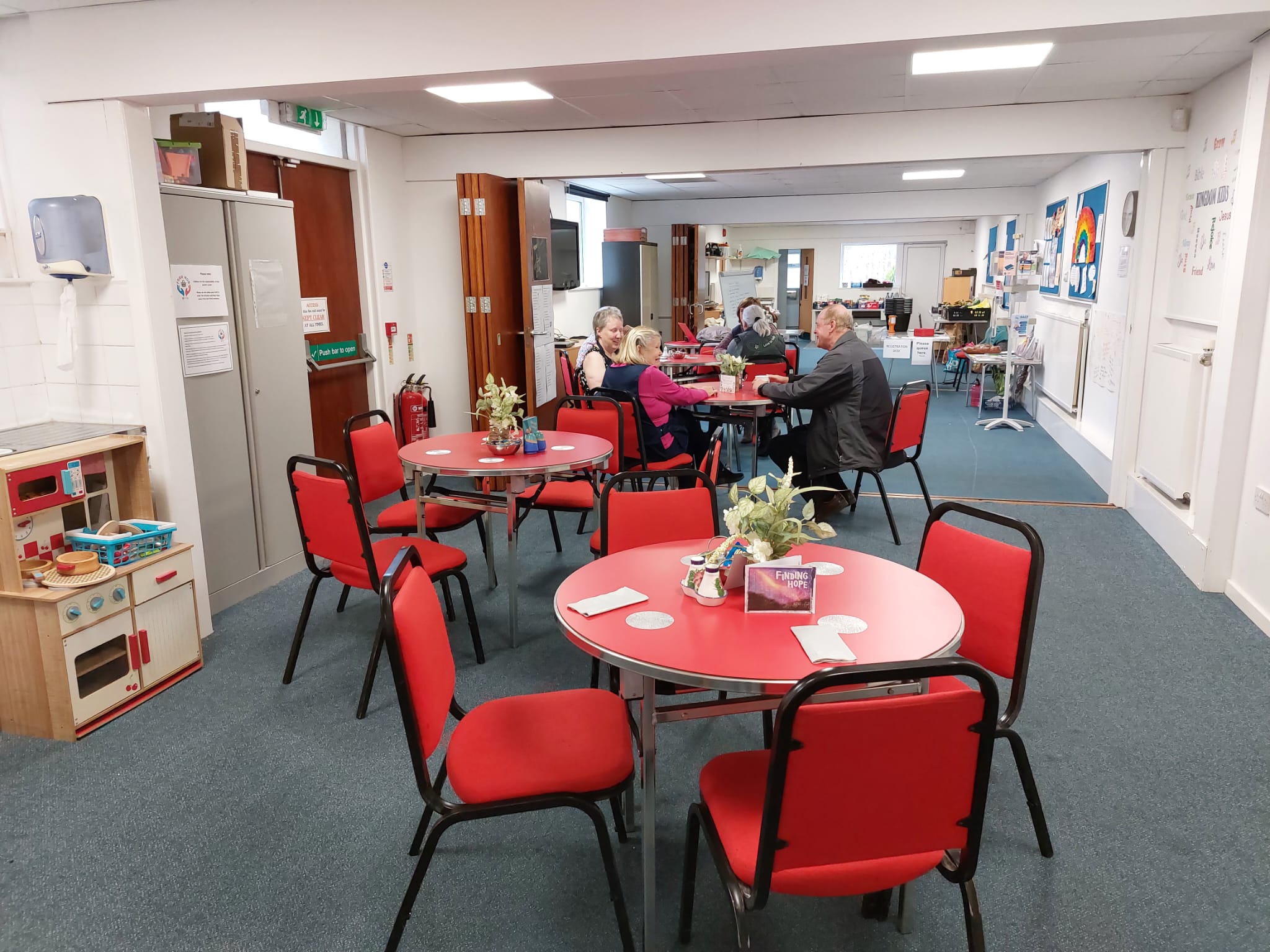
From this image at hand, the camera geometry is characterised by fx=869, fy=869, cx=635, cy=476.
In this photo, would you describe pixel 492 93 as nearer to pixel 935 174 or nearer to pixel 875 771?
pixel 875 771

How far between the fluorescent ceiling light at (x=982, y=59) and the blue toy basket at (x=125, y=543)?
13.4ft

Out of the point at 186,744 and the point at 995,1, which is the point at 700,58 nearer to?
the point at 995,1

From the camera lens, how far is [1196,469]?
4.68m

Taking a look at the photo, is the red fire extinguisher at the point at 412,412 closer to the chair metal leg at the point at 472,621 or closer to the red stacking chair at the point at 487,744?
the chair metal leg at the point at 472,621

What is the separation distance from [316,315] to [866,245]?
1595 centimetres

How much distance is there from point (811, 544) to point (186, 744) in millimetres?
2291

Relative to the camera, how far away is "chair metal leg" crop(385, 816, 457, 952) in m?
1.90

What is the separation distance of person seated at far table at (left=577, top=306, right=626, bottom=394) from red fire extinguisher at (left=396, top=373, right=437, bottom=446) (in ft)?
4.38

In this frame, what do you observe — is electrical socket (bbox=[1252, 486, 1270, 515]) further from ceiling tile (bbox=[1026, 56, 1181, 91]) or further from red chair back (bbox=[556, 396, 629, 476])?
red chair back (bbox=[556, 396, 629, 476])

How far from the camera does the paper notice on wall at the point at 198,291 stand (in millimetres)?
3908

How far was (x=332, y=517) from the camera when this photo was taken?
3246 mm

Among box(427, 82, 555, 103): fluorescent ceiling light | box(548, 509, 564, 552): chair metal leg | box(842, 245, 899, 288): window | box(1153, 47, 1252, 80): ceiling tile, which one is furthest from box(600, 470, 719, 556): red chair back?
box(842, 245, 899, 288): window

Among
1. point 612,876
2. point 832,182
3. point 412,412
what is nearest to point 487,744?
point 612,876

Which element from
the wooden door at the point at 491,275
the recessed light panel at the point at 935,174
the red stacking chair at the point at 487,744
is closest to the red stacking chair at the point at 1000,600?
the red stacking chair at the point at 487,744
